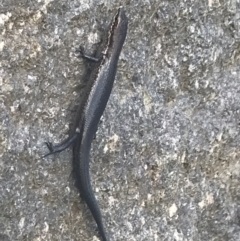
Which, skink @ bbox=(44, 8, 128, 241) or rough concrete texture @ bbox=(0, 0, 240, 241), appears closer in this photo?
rough concrete texture @ bbox=(0, 0, 240, 241)

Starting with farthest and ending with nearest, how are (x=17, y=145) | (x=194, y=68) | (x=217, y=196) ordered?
(x=217, y=196), (x=194, y=68), (x=17, y=145)

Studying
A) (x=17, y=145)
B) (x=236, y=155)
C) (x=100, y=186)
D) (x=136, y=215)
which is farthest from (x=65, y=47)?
(x=236, y=155)

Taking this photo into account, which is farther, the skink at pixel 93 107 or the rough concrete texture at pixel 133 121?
the skink at pixel 93 107

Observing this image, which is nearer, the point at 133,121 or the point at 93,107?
the point at 93,107

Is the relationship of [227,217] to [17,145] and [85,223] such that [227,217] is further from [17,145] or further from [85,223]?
[17,145]
